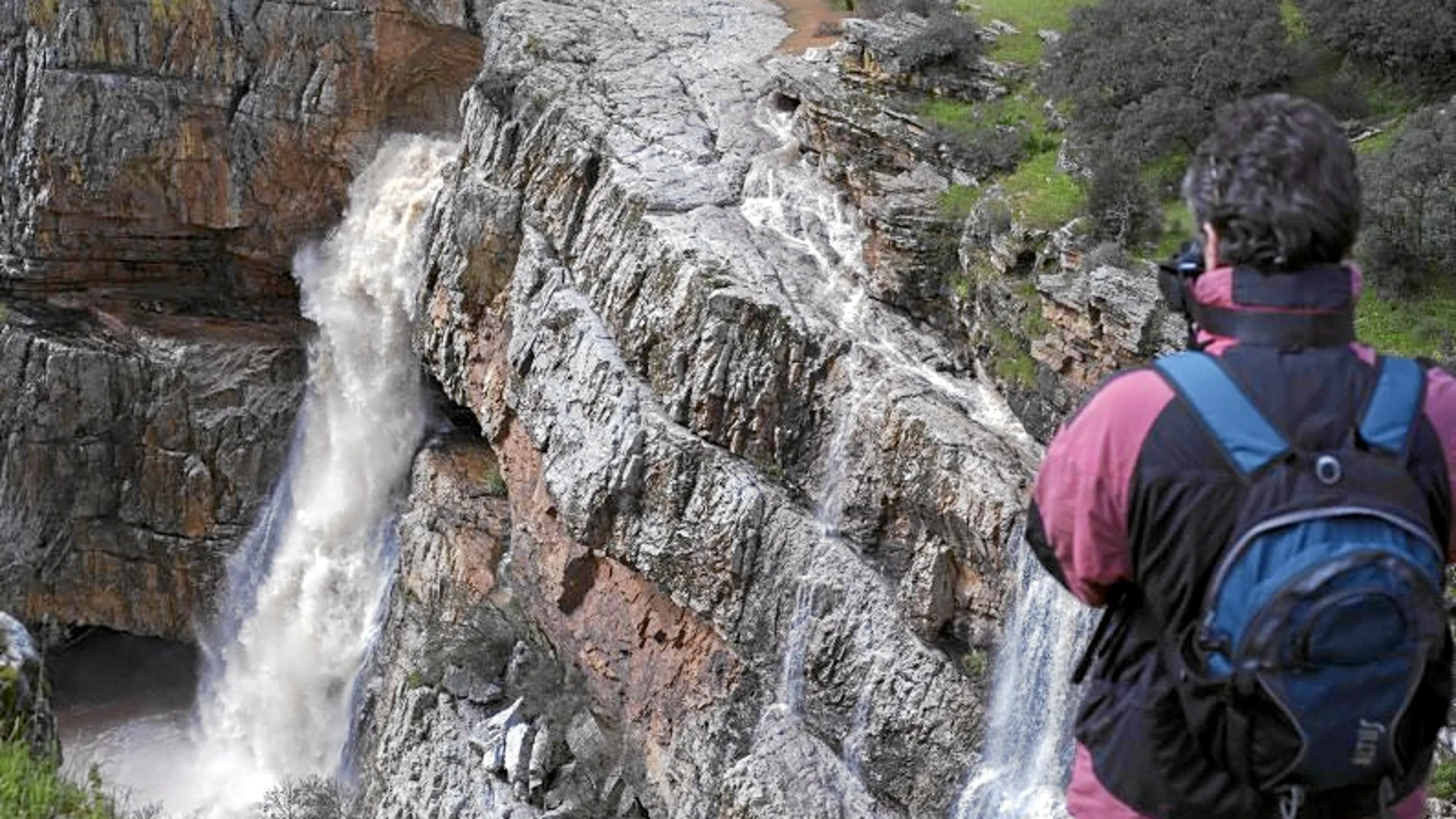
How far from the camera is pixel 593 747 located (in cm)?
1639

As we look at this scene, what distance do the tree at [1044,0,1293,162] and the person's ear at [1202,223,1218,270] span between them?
10907mm

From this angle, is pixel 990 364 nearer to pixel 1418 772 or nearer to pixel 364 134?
pixel 1418 772

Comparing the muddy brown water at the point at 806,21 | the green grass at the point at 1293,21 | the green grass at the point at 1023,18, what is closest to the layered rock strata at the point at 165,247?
the muddy brown water at the point at 806,21

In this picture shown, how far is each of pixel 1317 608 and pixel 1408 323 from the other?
970 centimetres

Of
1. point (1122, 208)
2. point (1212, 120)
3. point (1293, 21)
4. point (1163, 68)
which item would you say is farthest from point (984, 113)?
point (1122, 208)

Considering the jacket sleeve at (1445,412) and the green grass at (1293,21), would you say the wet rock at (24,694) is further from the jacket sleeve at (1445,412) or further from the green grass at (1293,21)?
the green grass at (1293,21)

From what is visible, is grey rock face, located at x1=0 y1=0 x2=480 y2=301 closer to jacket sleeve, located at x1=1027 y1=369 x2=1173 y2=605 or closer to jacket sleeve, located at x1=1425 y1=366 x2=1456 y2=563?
jacket sleeve, located at x1=1027 y1=369 x2=1173 y2=605

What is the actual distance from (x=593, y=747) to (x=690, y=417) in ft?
14.5

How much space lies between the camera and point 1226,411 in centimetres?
264

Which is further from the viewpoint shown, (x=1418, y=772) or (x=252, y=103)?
(x=252, y=103)

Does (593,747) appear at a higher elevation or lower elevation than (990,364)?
lower

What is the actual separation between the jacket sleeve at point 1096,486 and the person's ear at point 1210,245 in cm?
29

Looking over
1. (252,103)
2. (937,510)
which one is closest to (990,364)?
(937,510)

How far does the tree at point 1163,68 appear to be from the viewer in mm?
13500
